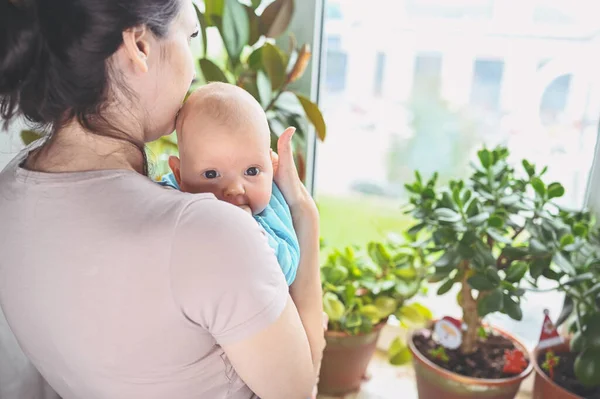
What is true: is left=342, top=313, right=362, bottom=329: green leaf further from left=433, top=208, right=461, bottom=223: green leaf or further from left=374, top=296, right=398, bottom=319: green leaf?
left=433, top=208, right=461, bottom=223: green leaf

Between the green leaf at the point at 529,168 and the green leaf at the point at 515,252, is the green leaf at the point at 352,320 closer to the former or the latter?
the green leaf at the point at 515,252

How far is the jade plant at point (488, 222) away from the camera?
138 cm

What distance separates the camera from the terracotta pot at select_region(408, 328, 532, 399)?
4.92 feet

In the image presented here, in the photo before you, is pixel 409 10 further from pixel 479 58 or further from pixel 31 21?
pixel 31 21

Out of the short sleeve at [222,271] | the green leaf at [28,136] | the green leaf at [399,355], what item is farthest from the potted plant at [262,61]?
the short sleeve at [222,271]

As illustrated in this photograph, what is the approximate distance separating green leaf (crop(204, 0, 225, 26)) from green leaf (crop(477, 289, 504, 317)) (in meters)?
0.97

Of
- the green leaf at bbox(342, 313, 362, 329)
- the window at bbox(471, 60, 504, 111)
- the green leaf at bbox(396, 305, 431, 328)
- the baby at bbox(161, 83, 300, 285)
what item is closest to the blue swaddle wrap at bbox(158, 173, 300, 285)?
the baby at bbox(161, 83, 300, 285)

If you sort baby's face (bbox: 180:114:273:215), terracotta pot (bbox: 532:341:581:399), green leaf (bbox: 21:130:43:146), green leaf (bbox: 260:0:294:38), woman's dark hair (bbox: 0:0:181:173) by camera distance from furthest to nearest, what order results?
1. green leaf (bbox: 260:0:294:38)
2. terracotta pot (bbox: 532:341:581:399)
3. green leaf (bbox: 21:130:43:146)
4. baby's face (bbox: 180:114:273:215)
5. woman's dark hair (bbox: 0:0:181:173)

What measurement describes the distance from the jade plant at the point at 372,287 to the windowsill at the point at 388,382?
267mm

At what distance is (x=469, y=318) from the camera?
1.61m

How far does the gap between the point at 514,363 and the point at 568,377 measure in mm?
137

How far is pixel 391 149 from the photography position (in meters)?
2.03

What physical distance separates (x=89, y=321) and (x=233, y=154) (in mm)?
311

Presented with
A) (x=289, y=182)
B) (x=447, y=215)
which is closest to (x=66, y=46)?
(x=289, y=182)
